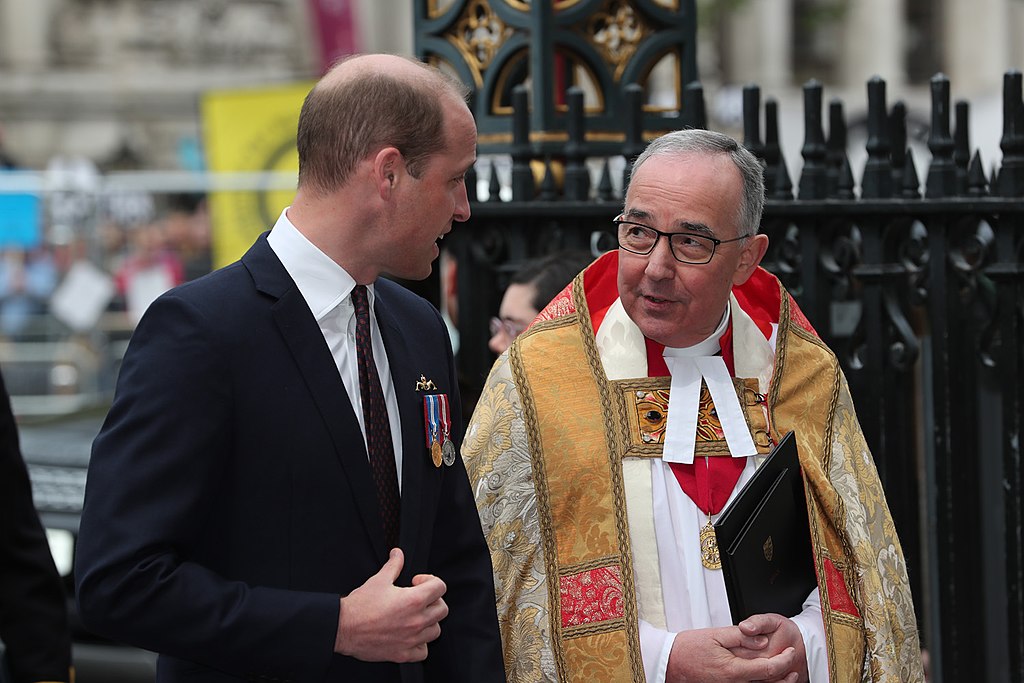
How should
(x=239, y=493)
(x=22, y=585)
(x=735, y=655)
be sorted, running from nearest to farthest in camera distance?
(x=239, y=493)
(x=735, y=655)
(x=22, y=585)

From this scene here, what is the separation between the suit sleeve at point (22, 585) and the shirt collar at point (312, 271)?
3.12ft

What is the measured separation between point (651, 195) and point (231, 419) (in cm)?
104

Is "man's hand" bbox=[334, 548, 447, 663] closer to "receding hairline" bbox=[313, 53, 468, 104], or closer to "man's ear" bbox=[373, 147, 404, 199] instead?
"man's ear" bbox=[373, 147, 404, 199]

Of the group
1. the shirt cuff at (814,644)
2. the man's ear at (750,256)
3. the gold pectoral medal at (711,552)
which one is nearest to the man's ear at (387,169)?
the man's ear at (750,256)

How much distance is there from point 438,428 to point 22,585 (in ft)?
3.61

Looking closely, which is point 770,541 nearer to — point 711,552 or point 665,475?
point 711,552

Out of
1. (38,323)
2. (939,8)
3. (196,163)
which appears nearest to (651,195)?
(38,323)

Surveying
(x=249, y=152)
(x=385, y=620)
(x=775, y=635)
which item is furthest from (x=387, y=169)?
(x=249, y=152)

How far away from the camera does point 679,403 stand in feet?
9.93

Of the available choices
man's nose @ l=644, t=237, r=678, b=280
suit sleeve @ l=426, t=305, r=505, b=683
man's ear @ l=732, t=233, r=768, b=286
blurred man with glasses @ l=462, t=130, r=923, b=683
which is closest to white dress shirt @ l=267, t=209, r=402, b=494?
suit sleeve @ l=426, t=305, r=505, b=683

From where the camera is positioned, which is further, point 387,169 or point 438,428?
point 438,428

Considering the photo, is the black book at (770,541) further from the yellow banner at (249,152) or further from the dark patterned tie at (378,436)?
the yellow banner at (249,152)

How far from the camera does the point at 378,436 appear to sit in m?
2.42

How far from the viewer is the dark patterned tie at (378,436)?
7.92ft
